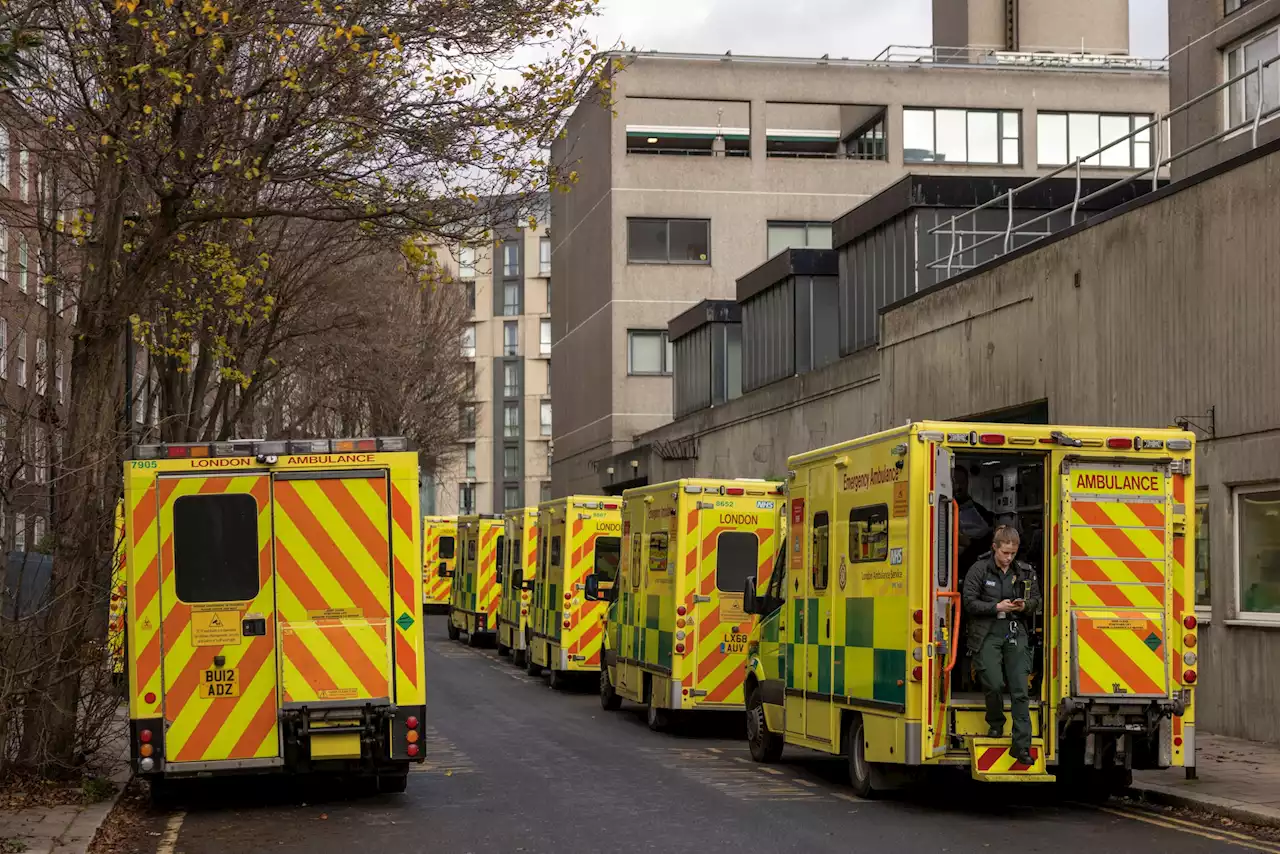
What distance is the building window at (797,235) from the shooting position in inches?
2127

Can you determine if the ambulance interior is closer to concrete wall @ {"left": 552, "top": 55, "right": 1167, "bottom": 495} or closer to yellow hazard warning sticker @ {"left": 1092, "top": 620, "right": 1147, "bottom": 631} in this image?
yellow hazard warning sticker @ {"left": 1092, "top": 620, "right": 1147, "bottom": 631}

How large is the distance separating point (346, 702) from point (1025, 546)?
5.49 m

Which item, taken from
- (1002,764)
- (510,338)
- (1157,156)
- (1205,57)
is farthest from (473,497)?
(1002,764)

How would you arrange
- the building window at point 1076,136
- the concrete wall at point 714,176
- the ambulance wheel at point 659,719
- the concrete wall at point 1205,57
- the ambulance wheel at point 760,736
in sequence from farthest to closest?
the building window at point 1076,136
the concrete wall at point 714,176
the concrete wall at point 1205,57
the ambulance wheel at point 659,719
the ambulance wheel at point 760,736

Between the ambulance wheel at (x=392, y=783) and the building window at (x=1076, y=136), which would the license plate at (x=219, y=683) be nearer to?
the ambulance wheel at (x=392, y=783)

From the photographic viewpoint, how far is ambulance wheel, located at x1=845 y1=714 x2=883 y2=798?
1324 cm

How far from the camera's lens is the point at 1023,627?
12258mm

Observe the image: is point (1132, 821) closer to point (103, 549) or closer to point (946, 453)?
point (946, 453)

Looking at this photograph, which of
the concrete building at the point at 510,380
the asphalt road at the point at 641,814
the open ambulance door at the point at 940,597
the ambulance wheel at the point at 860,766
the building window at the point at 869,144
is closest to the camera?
the asphalt road at the point at 641,814

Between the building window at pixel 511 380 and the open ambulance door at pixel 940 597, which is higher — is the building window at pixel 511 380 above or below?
above

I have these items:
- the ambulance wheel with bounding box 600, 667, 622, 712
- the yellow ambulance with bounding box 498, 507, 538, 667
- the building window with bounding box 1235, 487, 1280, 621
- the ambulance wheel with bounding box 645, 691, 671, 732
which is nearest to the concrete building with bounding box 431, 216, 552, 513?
the yellow ambulance with bounding box 498, 507, 538, 667

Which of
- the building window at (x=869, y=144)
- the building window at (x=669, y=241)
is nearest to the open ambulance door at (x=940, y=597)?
the building window at (x=669, y=241)

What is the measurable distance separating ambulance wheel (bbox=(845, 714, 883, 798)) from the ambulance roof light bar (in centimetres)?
417

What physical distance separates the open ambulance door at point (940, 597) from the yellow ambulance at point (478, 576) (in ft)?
74.6
